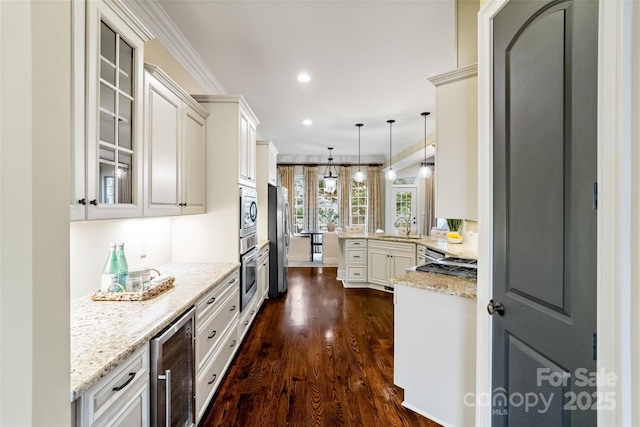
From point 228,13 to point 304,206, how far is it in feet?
21.1

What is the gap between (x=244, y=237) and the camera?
8.92ft

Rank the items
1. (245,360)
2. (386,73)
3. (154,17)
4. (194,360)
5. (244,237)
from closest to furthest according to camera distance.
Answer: (194,360) → (154,17) → (245,360) → (244,237) → (386,73)

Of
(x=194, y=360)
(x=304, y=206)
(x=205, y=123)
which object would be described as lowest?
(x=194, y=360)

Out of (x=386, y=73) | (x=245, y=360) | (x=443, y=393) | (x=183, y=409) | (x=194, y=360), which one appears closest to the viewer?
(x=183, y=409)

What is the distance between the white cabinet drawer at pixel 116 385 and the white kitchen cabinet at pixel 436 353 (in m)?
1.49

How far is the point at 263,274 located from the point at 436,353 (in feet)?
8.28

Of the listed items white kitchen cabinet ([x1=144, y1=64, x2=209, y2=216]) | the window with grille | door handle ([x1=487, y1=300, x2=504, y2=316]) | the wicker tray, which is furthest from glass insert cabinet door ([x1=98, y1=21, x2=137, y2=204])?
the window with grille

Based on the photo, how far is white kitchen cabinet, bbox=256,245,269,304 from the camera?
3.56 meters

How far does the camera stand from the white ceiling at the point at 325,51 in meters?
2.15

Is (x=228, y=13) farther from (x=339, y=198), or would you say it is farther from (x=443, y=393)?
(x=339, y=198)

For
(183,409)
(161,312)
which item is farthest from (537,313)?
(183,409)

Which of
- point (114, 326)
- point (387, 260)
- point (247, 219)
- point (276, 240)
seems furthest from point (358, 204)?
point (114, 326)

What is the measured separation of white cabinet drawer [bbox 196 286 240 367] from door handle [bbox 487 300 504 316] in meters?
1.58

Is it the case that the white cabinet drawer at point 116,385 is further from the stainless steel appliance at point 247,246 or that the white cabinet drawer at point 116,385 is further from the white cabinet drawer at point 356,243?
the white cabinet drawer at point 356,243
